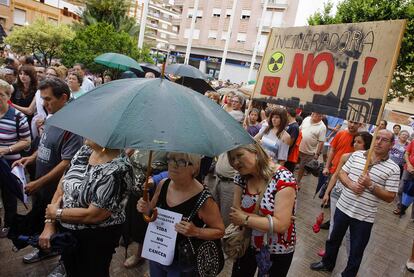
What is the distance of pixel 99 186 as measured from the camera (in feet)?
6.56

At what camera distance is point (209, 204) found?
206 cm

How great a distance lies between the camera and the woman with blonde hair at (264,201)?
210 centimetres

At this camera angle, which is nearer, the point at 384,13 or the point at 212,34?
the point at 384,13

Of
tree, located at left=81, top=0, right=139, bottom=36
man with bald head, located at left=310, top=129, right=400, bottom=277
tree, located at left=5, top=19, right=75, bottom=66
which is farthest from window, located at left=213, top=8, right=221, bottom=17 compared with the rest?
man with bald head, located at left=310, top=129, right=400, bottom=277

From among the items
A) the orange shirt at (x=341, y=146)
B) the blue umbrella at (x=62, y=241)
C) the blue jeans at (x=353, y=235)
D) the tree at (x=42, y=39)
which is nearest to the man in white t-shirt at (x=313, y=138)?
Result: the orange shirt at (x=341, y=146)

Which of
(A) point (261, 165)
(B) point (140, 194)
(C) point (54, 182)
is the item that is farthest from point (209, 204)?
(C) point (54, 182)

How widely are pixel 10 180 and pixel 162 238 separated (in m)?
1.96

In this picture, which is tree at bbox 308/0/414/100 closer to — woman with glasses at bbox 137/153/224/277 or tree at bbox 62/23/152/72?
tree at bbox 62/23/152/72

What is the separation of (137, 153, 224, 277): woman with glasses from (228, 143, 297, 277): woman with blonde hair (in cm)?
22

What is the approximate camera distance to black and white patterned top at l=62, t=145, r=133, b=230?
2010mm

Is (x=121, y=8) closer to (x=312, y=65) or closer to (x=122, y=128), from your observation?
(x=312, y=65)

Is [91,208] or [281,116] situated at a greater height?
[281,116]

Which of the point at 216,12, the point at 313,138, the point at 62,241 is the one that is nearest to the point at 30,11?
the point at 216,12

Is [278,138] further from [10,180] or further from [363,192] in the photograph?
[10,180]
